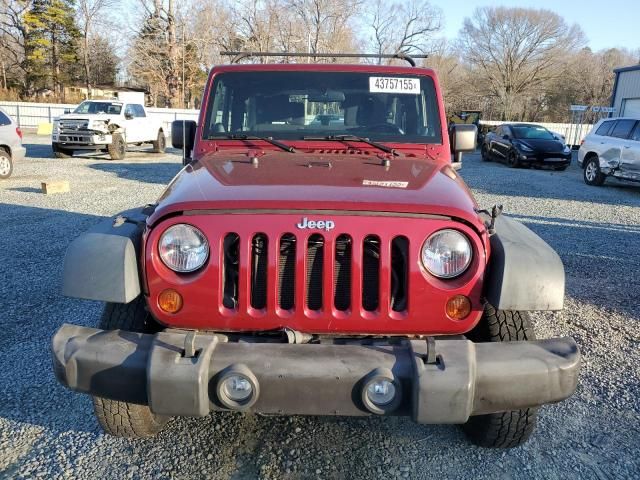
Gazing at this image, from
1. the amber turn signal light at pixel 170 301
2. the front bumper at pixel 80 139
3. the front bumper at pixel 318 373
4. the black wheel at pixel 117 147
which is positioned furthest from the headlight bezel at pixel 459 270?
Answer: the black wheel at pixel 117 147

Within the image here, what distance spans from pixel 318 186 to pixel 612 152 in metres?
12.4

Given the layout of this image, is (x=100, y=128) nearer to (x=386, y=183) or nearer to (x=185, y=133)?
(x=185, y=133)

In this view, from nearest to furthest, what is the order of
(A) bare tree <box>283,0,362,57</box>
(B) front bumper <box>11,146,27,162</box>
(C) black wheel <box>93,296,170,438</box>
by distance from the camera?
(C) black wheel <box>93,296,170,438</box> → (B) front bumper <box>11,146,27,162</box> → (A) bare tree <box>283,0,362,57</box>

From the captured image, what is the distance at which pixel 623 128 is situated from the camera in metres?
12.8

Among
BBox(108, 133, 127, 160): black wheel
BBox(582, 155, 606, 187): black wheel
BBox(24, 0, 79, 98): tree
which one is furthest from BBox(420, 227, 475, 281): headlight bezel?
BBox(24, 0, 79, 98): tree

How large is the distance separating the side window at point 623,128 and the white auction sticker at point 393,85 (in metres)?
10.8

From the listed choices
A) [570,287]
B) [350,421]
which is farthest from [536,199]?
[350,421]

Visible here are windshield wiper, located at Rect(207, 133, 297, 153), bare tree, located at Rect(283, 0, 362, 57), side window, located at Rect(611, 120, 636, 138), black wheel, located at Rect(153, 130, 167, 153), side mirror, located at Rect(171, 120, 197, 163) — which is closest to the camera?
windshield wiper, located at Rect(207, 133, 297, 153)

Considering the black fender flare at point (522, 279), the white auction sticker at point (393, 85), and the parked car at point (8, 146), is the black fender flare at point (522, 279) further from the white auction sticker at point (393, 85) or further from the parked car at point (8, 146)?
the parked car at point (8, 146)

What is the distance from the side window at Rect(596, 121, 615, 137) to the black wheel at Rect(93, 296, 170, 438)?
44.4 ft

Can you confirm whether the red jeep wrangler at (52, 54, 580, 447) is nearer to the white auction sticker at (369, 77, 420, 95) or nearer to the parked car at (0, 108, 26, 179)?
the white auction sticker at (369, 77, 420, 95)

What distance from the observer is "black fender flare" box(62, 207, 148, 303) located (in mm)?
2291

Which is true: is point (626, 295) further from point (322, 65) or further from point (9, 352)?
point (9, 352)

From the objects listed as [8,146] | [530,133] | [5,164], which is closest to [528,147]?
[530,133]
